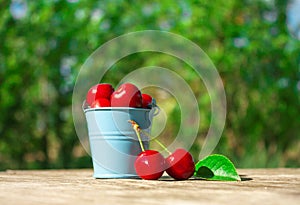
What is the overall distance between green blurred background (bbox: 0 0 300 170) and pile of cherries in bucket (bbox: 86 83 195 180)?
2535 mm

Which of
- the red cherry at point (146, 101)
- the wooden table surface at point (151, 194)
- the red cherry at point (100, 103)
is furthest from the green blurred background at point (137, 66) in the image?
the wooden table surface at point (151, 194)

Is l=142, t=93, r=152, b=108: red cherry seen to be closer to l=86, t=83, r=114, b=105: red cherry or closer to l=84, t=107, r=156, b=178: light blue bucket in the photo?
l=84, t=107, r=156, b=178: light blue bucket

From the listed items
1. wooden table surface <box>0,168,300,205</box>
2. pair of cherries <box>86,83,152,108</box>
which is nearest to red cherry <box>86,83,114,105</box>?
pair of cherries <box>86,83,152,108</box>

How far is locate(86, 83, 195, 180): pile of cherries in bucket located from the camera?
2041mm

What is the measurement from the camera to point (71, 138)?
4.94m

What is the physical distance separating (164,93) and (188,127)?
591 mm

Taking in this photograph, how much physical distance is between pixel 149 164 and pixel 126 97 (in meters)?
0.28

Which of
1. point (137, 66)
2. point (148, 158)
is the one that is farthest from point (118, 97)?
point (137, 66)

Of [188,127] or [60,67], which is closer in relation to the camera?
[188,127]

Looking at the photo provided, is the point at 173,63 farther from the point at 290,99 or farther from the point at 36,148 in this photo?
the point at 36,148

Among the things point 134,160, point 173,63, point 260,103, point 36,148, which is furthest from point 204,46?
point 134,160

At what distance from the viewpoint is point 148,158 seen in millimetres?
2029

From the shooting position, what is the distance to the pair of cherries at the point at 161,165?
204 cm

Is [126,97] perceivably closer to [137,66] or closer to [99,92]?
[99,92]
